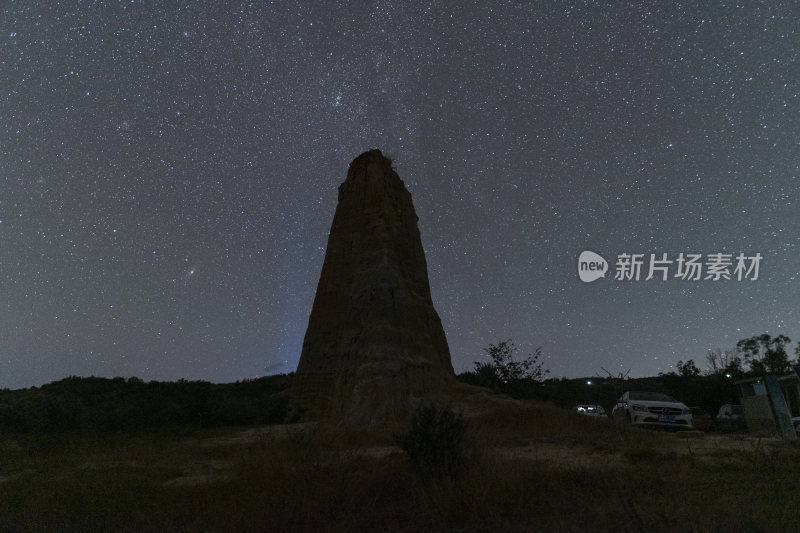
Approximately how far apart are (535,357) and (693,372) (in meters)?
20.4

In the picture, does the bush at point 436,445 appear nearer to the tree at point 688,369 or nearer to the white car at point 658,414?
the white car at point 658,414

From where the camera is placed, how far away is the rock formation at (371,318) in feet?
56.6

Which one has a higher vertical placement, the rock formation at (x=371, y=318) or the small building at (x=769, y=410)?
the rock formation at (x=371, y=318)

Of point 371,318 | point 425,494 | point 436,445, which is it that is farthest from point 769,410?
point 371,318

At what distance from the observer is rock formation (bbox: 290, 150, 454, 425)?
1725 cm

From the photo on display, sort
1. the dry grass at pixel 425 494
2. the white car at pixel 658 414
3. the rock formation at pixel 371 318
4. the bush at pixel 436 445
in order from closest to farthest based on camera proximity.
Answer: the dry grass at pixel 425 494 < the bush at pixel 436 445 < the white car at pixel 658 414 < the rock formation at pixel 371 318

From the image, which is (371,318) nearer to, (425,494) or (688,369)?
(425,494)

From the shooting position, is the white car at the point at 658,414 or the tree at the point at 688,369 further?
the tree at the point at 688,369

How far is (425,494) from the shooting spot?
17.6 feet

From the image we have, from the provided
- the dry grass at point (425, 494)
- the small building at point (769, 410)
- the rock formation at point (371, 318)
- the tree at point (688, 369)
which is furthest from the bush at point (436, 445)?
the tree at point (688, 369)

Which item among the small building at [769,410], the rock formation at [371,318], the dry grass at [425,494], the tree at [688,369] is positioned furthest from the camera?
the tree at [688,369]

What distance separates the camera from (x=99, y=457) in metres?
11.8

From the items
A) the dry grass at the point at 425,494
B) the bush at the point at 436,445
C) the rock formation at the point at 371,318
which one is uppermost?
the rock formation at the point at 371,318

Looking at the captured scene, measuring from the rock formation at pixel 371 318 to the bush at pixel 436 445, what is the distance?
357 inches
